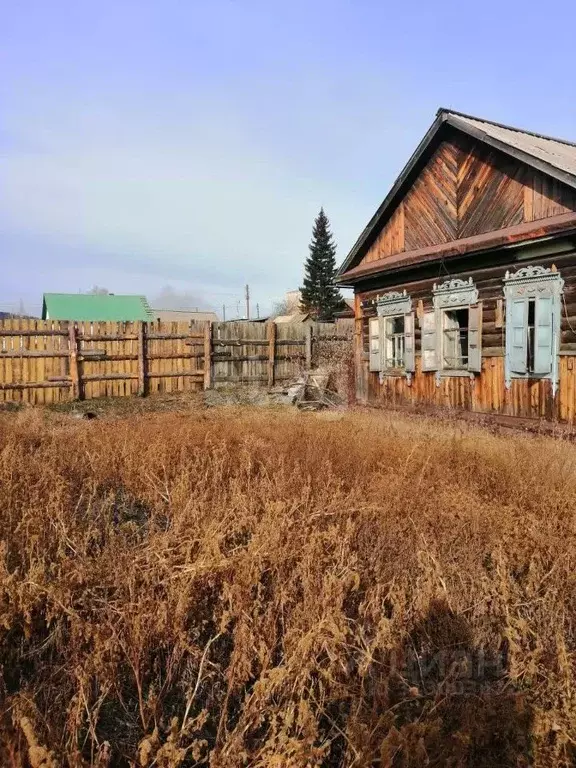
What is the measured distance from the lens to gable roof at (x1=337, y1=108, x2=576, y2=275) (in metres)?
8.09

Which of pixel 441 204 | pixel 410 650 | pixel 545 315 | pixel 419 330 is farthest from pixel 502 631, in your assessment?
pixel 441 204

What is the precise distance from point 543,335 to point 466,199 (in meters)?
3.35

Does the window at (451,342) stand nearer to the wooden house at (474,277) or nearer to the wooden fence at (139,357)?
the wooden house at (474,277)

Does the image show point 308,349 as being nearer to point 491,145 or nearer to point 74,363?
point 74,363

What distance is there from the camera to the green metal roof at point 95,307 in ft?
118

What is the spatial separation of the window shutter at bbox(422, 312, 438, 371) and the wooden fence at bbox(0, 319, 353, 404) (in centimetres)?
721

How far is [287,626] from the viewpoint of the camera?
8.54ft

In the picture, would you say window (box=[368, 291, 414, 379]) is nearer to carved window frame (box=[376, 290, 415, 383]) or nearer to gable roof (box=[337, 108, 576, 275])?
carved window frame (box=[376, 290, 415, 383])

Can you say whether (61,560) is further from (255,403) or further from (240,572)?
(255,403)

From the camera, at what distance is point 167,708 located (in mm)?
2355

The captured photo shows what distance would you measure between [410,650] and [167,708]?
3.89 ft

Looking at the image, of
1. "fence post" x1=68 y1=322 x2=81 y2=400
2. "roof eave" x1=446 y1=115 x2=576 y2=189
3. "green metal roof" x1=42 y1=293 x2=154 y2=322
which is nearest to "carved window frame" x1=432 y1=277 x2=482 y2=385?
"roof eave" x1=446 y1=115 x2=576 y2=189

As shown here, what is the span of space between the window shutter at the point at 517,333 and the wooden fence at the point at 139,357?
9346mm

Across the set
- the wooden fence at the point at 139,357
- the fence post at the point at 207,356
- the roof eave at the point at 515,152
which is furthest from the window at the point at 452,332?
the fence post at the point at 207,356
